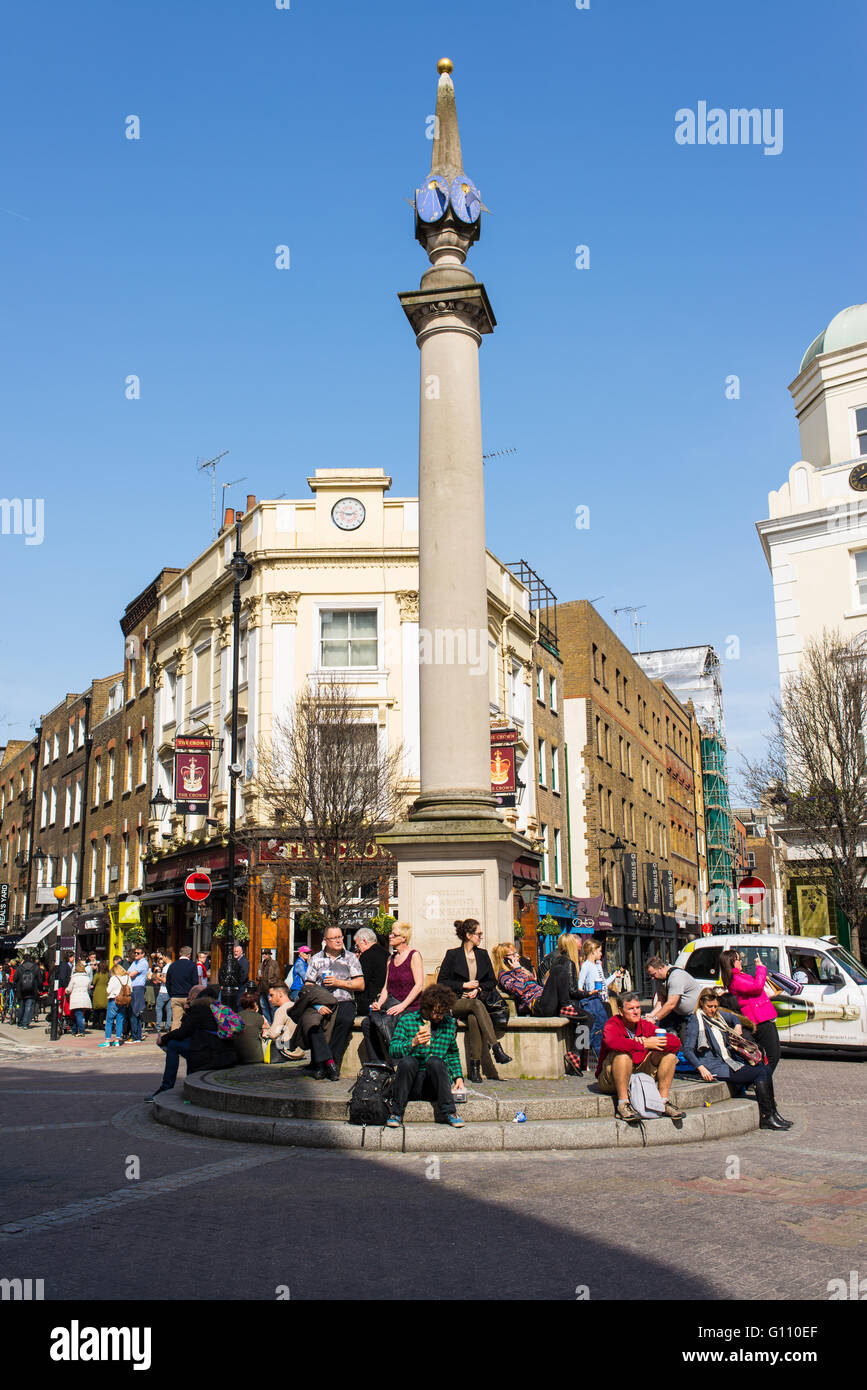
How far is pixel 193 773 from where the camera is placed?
94.3ft

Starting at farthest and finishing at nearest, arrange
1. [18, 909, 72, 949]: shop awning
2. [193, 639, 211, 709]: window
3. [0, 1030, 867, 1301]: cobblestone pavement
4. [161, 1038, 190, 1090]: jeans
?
[18, 909, 72, 949]: shop awning → [193, 639, 211, 709]: window → [161, 1038, 190, 1090]: jeans → [0, 1030, 867, 1301]: cobblestone pavement

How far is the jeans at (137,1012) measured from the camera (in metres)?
22.0

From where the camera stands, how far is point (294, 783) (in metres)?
25.8

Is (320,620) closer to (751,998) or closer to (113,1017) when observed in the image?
(113,1017)

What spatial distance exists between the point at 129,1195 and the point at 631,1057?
411cm

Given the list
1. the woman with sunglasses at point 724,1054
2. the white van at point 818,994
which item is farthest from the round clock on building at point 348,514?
the woman with sunglasses at point 724,1054

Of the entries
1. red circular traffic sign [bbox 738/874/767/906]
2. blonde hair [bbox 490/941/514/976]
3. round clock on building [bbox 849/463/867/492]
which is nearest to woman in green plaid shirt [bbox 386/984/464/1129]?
blonde hair [bbox 490/941/514/976]

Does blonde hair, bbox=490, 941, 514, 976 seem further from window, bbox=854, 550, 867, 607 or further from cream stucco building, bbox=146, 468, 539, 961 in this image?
window, bbox=854, 550, 867, 607

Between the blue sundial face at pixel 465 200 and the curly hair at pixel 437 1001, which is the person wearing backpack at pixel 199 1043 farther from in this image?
the blue sundial face at pixel 465 200

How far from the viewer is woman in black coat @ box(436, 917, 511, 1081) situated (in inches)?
403

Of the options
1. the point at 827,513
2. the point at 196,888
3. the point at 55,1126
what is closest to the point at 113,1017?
the point at 196,888

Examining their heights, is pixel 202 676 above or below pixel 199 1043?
above

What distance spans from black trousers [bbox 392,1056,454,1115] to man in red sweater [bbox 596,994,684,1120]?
1.39 meters
